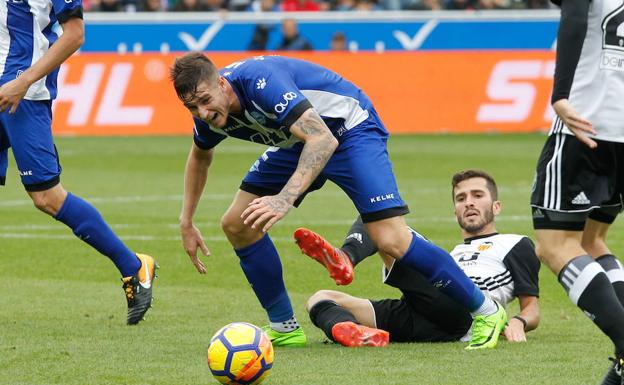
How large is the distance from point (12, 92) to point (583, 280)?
3592mm

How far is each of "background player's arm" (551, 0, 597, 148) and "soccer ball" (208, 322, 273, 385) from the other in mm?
1775

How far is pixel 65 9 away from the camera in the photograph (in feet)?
26.4

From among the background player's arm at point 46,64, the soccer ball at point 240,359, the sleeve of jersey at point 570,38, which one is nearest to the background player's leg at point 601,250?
the sleeve of jersey at point 570,38

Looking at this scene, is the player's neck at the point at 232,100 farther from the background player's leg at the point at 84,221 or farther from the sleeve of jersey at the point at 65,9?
the background player's leg at the point at 84,221

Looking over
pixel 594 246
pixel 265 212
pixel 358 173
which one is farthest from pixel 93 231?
pixel 594 246

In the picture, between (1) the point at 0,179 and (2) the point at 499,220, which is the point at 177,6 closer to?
(2) the point at 499,220

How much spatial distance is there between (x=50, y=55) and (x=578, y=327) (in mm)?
3503

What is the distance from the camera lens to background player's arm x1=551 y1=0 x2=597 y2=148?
5766mm

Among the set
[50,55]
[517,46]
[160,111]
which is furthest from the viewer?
[517,46]

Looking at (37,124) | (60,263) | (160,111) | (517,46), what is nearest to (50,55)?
(37,124)

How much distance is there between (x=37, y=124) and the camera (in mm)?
8133

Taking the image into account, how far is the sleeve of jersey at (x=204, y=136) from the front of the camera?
7422 mm

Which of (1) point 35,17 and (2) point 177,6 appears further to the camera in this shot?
(2) point 177,6

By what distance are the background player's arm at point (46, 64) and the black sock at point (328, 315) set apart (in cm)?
209
